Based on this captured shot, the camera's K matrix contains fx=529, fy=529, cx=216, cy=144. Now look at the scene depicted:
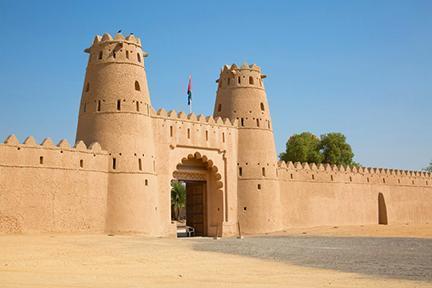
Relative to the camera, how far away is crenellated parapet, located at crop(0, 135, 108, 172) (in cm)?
2348

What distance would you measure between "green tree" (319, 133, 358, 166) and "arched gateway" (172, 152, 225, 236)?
29.0 meters

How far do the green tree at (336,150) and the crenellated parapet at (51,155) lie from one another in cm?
3792

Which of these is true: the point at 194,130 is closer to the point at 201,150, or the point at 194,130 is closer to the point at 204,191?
the point at 201,150

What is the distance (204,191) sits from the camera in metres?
33.7

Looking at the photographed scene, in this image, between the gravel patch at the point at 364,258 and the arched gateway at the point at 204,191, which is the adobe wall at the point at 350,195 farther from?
the gravel patch at the point at 364,258

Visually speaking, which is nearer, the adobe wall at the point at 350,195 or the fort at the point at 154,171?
the fort at the point at 154,171

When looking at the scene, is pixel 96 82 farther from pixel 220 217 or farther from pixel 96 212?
pixel 220 217

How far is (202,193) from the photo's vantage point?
33.9 metres

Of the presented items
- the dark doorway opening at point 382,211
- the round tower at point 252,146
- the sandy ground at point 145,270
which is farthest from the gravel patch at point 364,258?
the dark doorway opening at point 382,211

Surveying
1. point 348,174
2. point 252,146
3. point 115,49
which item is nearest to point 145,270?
point 115,49

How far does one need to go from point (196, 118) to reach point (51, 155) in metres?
10.1

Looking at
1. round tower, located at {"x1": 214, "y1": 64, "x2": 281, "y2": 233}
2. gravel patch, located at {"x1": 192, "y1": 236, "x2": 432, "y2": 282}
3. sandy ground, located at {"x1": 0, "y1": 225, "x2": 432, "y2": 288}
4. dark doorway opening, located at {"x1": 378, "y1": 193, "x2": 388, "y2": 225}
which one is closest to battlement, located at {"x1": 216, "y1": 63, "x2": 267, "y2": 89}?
round tower, located at {"x1": 214, "y1": 64, "x2": 281, "y2": 233}

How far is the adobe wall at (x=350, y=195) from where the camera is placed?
36.9 m

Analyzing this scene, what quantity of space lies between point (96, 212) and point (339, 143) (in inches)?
1564
